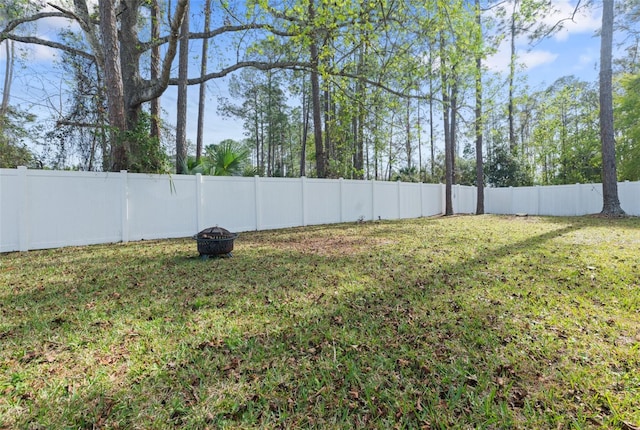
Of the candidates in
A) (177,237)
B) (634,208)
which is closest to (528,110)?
(634,208)

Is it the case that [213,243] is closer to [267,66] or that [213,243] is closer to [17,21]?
[267,66]

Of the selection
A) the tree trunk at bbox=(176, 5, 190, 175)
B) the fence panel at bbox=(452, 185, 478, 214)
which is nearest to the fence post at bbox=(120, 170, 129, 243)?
the tree trunk at bbox=(176, 5, 190, 175)

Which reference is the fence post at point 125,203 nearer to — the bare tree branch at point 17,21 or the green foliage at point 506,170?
the bare tree branch at point 17,21

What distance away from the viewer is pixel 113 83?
20.5 ft

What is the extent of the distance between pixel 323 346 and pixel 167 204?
603 centimetres

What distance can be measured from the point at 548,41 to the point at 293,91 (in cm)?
840

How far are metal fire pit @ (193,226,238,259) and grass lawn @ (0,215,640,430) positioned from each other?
2.26 feet

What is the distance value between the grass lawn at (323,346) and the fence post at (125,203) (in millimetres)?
2161

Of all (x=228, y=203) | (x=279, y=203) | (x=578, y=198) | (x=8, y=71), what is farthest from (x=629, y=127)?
(x=8, y=71)

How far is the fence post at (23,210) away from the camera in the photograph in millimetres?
5168

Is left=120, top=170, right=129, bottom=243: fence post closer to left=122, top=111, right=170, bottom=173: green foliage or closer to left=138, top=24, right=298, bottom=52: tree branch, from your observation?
left=122, top=111, right=170, bottom=173: green foliage

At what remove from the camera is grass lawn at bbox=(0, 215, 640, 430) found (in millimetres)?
1482

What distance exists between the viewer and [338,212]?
1051cm

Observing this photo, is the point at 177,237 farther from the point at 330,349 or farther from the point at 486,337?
the point at 486,337
